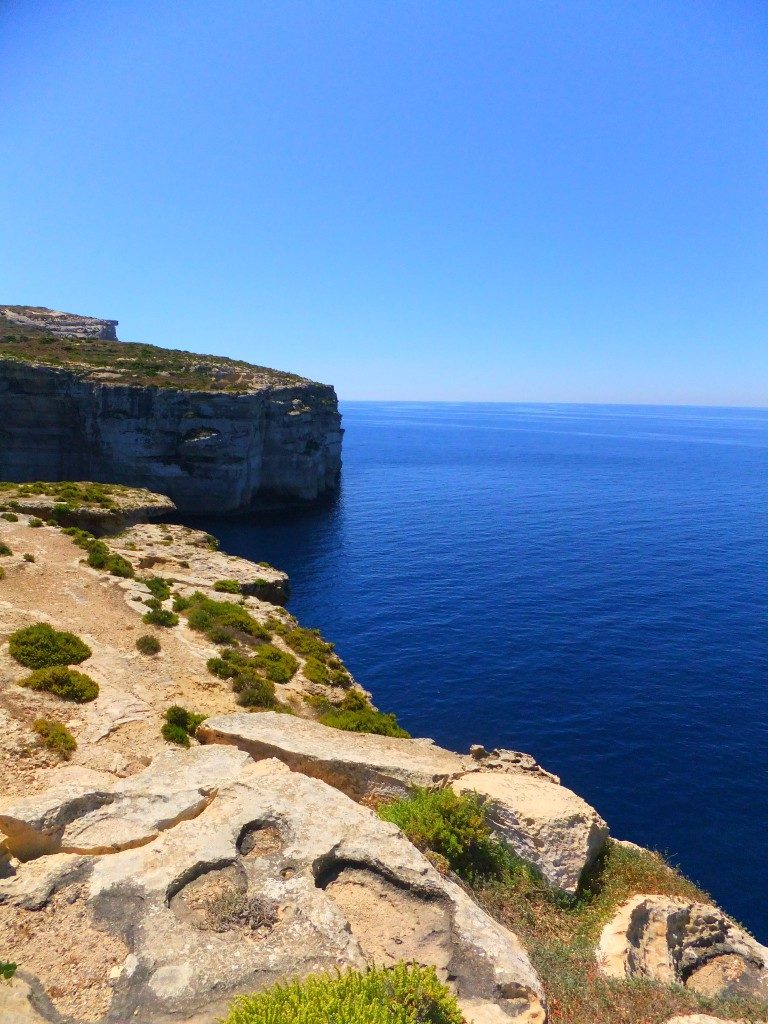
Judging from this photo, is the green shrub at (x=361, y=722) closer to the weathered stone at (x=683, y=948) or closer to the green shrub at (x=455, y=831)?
the green shrub at (x=455, y=831)

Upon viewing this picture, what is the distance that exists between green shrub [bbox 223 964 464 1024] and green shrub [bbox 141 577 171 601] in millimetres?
24512

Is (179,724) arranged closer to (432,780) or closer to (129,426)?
(432,780)

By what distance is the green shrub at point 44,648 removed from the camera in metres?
20.7

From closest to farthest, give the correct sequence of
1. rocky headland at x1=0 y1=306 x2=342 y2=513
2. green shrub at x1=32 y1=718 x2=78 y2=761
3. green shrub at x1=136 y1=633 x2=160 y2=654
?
green shrub at x1=32 y1=718 x2=78 y2=761, green shrub at x1=136 y1=633 x2=160 y2=654, rocky headland at x1=0 y1=306 x2=342 y2=513

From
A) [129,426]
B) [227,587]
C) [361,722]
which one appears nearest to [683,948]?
[361,722]

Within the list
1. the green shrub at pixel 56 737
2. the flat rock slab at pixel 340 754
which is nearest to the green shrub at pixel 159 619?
the green shrub at pixel 56 737

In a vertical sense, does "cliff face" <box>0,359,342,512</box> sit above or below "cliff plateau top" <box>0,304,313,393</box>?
below

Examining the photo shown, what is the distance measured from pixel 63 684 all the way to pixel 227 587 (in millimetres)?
15359

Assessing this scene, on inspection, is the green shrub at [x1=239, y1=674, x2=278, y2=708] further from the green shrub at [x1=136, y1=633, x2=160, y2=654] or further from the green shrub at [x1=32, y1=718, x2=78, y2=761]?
the green shrub at [x1=32, y1=718, x2=78, y2=761]

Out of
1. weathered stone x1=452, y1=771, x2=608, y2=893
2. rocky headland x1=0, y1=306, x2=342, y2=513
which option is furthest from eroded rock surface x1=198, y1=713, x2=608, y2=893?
rocky headland x1=0, y1=306, x2=342, y2=513

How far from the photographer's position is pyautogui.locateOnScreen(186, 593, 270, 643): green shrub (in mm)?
27812

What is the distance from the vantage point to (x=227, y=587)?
34781mm

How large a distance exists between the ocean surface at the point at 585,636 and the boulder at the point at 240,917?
2173 centimetres

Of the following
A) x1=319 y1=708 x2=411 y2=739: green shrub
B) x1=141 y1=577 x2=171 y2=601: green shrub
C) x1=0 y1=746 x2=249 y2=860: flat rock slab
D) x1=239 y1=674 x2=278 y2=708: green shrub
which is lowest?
x1=319 y1=708 x2=411 y2=739: green shrub
